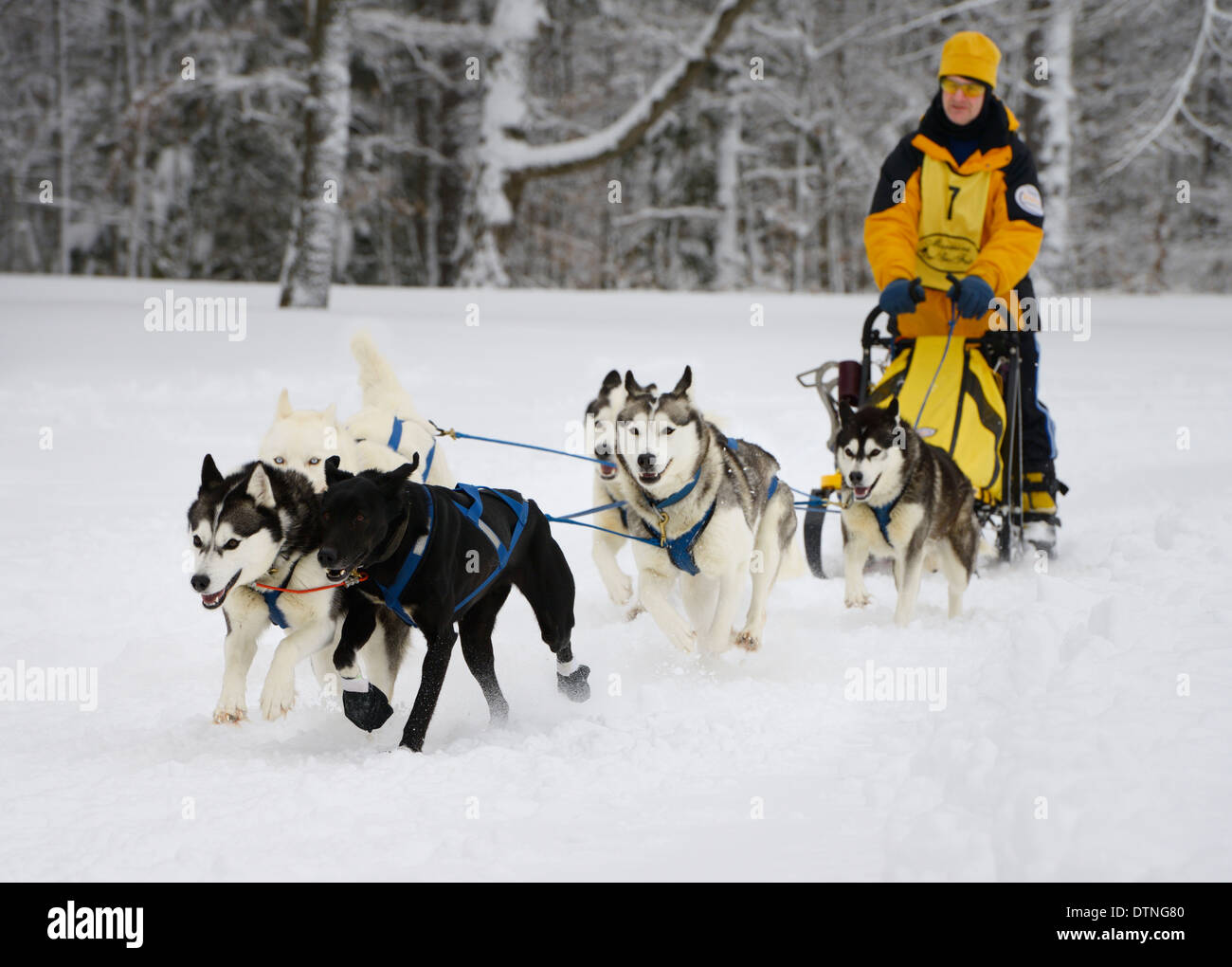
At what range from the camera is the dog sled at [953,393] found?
16.6ft

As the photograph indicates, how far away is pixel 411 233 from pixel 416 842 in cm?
2671

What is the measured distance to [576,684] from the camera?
3.89 meters

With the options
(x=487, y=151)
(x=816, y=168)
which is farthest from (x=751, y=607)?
(x=816, y=168)

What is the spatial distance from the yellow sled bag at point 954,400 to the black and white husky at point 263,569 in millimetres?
2619

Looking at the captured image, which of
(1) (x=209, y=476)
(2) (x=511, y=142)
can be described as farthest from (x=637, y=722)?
(2) (x=511, y=142)

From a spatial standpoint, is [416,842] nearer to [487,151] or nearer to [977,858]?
[977,858]

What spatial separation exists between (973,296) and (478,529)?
2347mm

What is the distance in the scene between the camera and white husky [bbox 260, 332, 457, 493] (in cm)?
404

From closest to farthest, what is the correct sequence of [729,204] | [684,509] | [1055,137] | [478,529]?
1. [478,529]
2. [684,509]
3. [1055,137]
4. [729,204]

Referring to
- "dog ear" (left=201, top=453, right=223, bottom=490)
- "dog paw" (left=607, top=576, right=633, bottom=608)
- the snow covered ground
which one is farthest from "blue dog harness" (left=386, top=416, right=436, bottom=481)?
"dog paw" (left=607, top=576, right=633, bottom=608)

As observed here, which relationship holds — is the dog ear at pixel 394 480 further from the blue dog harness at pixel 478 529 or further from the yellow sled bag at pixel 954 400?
the yellow sled bag at pixel 954 400

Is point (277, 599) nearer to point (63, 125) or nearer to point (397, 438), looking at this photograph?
Answer: point (397, 438)

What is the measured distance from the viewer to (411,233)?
28.0 meters

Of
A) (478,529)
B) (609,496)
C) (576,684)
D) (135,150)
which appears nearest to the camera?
(478,529)
